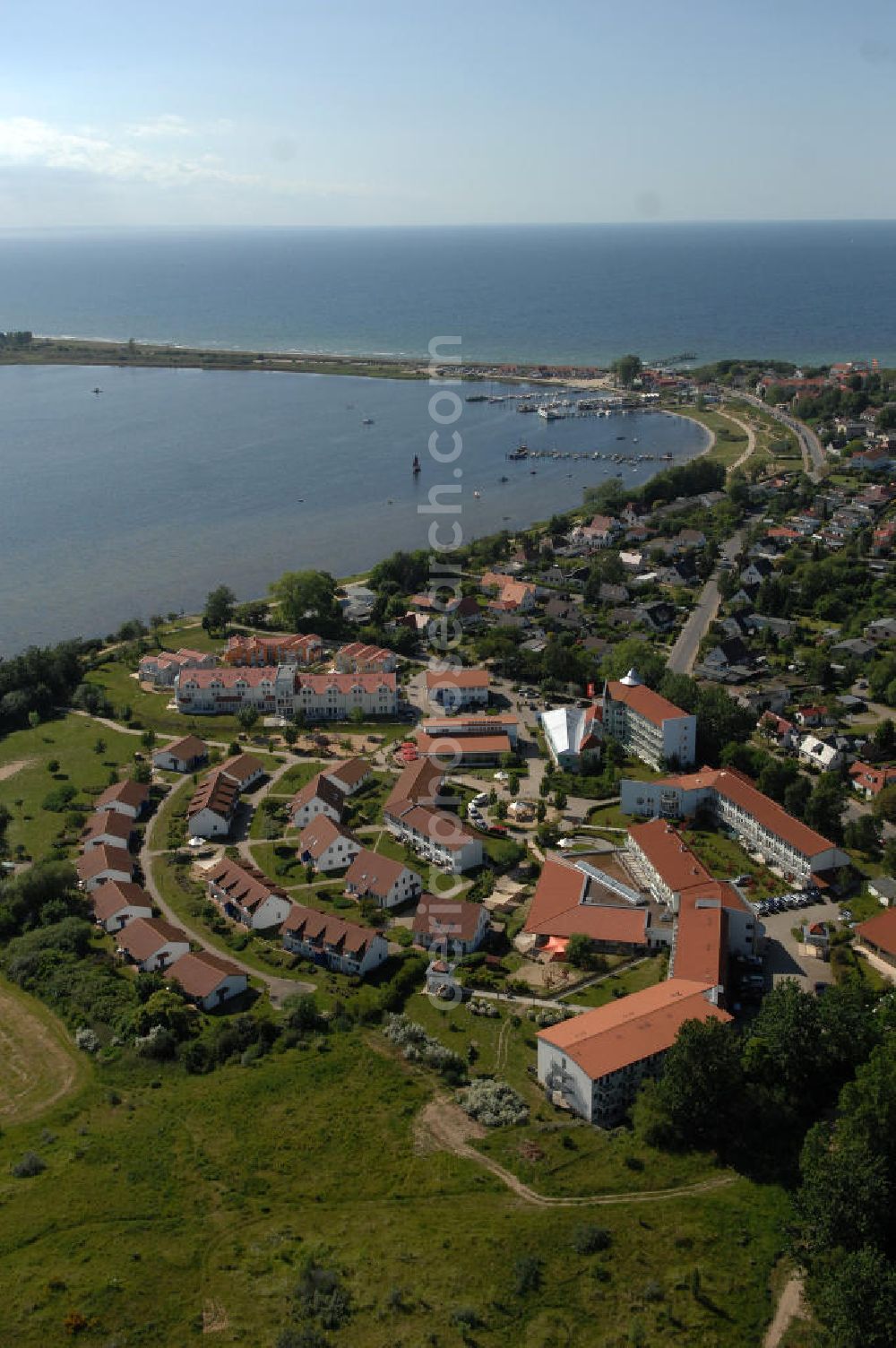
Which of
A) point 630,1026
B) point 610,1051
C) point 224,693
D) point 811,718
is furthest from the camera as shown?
point 224,693

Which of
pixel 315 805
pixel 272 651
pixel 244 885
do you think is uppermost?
pixel 272 651

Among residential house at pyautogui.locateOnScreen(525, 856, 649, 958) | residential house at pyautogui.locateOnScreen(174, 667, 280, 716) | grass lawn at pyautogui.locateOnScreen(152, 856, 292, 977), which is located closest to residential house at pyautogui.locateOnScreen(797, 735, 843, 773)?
residential house at pyautogui.locateOnScreen(525, 856, 649, 958)

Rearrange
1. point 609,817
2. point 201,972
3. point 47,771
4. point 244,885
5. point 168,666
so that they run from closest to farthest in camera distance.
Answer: point 201,972 < point 244,885 < point 609,817 < point 47,771 < point 168,666

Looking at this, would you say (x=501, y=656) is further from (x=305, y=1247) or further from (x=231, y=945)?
(x=305, y=1247)

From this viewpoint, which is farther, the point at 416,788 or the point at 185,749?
the point at 185,749

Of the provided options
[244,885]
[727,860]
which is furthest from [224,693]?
[727,860]

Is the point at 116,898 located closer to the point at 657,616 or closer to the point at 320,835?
the point at 320,835
